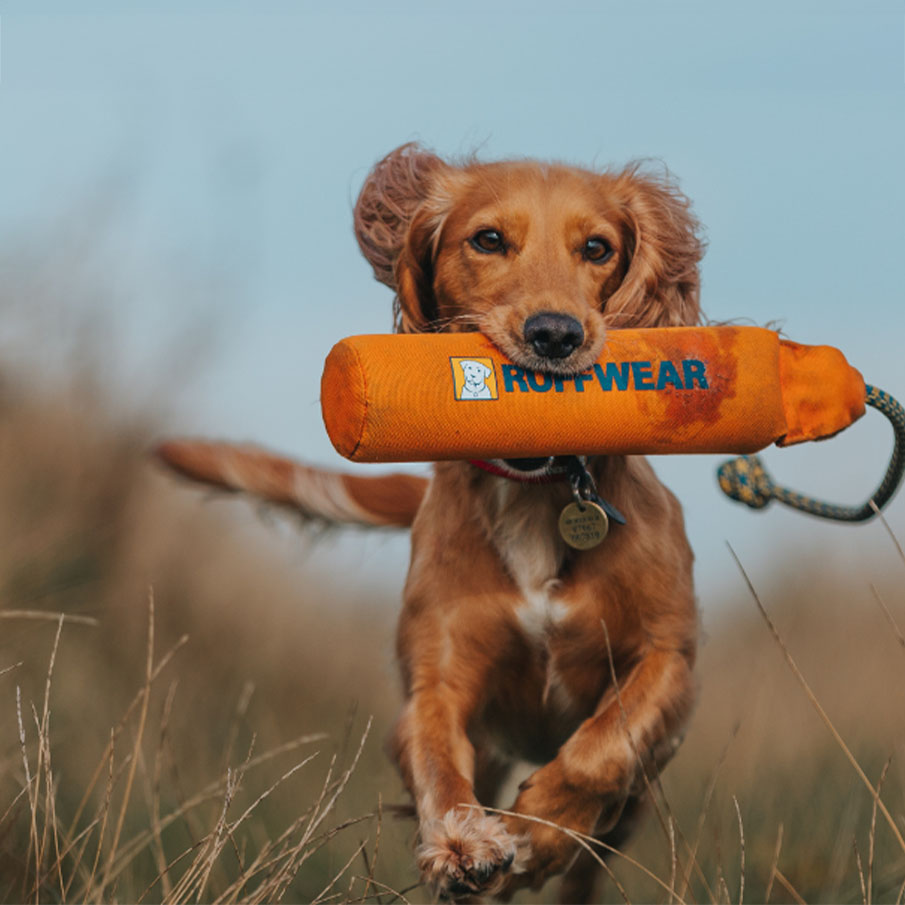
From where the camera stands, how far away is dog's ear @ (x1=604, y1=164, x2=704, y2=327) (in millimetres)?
3248

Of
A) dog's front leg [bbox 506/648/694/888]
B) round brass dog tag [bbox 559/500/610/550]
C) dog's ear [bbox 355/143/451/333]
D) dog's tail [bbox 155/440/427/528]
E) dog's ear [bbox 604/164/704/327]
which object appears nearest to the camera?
dog's front leg [bbox 506/648/694/888]

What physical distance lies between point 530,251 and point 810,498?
105cm

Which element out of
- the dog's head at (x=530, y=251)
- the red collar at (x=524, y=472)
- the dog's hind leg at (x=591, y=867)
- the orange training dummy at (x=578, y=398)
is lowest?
the dog's hind leg at (x=591, y=867)

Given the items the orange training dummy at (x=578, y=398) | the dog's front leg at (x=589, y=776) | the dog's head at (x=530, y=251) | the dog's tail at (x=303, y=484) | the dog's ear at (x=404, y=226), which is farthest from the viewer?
the dog's tail at (x=303, y=484)

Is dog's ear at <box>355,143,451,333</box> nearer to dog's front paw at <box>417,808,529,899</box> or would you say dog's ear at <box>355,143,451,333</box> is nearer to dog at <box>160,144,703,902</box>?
dog at <box>160,144,703,902</box>

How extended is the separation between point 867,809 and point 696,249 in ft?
7.38

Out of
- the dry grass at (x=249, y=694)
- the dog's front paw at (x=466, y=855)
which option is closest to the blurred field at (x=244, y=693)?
the dry grass at (x=249, y=694)

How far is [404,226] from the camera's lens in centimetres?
349

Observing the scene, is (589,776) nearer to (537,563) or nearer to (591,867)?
(537,563)

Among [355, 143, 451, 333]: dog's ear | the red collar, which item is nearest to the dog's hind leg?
the red collar

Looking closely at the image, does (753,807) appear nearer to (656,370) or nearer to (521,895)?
(521,895)

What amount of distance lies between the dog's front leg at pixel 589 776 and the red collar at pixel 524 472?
1.93ft

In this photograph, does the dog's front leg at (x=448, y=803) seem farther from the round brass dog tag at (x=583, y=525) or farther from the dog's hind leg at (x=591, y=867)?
the dog's hind leg at (x=591, y=867)

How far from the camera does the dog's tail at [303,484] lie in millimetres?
4078
